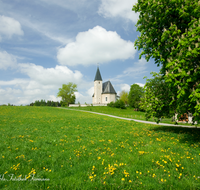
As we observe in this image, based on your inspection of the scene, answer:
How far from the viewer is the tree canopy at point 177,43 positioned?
7.59 m

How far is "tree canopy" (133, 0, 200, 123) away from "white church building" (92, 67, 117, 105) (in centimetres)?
6815

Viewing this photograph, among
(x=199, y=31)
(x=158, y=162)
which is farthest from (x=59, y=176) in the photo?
(x=199, y=31)

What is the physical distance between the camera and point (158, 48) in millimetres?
10125

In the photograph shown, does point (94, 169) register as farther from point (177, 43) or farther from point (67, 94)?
point (67, 94)

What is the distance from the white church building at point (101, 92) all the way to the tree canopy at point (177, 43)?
6815 cm

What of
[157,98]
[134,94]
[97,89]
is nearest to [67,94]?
[97,89]

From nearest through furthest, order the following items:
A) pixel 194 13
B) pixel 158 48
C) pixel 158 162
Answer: pixel 158 162
pixel 194 13
pixel 158 48

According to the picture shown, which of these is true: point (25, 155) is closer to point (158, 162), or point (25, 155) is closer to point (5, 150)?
point (5, 150)

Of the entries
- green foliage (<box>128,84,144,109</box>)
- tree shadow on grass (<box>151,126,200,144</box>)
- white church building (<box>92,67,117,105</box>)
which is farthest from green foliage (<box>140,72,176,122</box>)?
white church building (<box>92,67,117,105</box>)

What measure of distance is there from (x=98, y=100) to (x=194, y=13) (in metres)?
73.3

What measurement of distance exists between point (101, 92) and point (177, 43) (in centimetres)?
7323

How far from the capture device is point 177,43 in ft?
28.9

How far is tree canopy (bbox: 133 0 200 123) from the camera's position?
24.9 feet

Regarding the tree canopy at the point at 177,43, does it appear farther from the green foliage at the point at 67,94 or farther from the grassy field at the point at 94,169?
the green foliage at the point at 67,94
